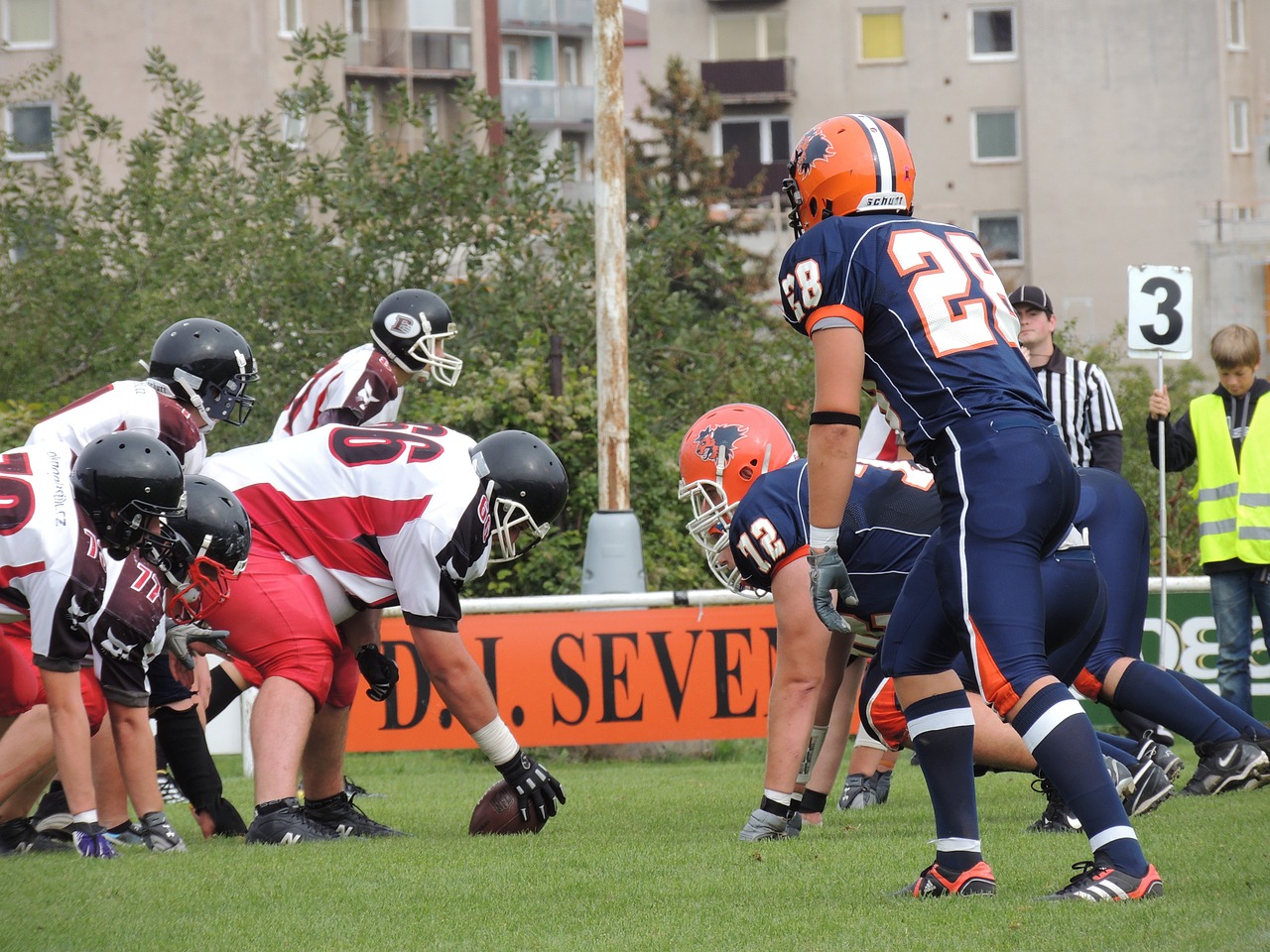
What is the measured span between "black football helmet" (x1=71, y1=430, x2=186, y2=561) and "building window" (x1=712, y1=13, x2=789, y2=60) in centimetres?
3869

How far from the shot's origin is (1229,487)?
28.5 feet

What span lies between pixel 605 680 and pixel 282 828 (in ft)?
12.6

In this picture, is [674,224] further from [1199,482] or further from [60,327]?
[1199,482]

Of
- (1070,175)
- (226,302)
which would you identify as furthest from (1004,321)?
(1070,175)

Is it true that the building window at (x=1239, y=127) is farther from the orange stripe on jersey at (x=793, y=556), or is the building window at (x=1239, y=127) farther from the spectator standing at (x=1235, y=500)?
the orange stripe on jersey at (x=793, y=556)

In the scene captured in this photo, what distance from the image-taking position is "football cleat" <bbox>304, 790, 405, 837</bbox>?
6.28 meters

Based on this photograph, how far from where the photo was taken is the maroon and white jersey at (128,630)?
5602 millimetres

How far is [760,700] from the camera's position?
31.0 ft

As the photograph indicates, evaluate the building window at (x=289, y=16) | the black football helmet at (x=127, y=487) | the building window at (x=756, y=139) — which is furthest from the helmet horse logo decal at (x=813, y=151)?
the building window at (x=756, y=139)

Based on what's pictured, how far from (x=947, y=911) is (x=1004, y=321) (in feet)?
5.17

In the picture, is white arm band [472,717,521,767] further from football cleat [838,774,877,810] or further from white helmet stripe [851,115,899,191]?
white helmet stripe [851,115,899,191]

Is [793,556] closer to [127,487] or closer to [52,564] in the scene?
[127,487]

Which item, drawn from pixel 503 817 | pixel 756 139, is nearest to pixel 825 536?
pixel 503 817

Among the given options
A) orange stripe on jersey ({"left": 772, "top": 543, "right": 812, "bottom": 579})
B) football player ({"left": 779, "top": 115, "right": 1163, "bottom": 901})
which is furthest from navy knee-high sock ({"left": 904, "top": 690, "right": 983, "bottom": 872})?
orange stripe on jersey ({"left": 772, "top": 543, "right": 812, "bottom": 579})
